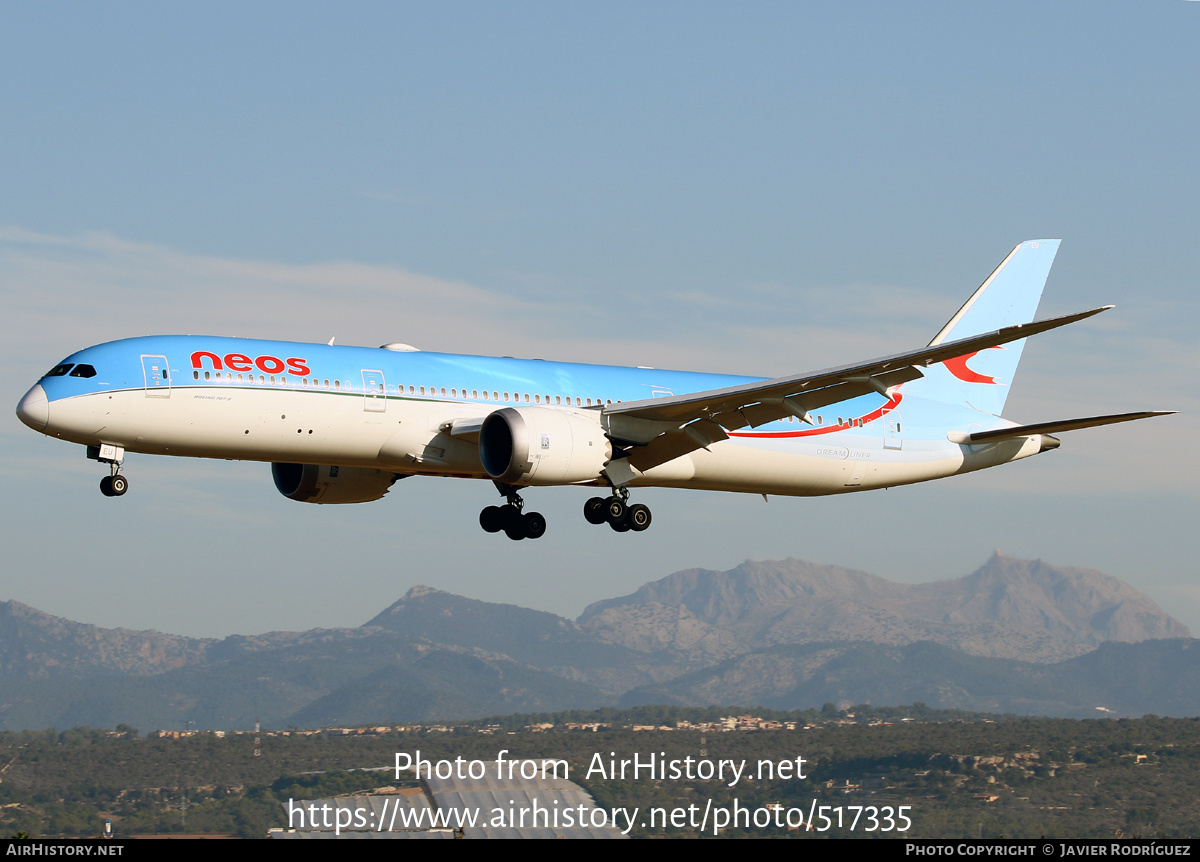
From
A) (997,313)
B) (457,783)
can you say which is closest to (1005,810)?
(457,783)

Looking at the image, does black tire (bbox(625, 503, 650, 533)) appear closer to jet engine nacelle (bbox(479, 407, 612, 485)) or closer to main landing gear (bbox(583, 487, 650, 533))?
main landing gear (bbox(583, 487, 650, 533))

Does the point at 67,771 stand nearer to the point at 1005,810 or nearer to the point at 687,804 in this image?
the point at 687,804

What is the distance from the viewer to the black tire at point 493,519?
47.7 metres

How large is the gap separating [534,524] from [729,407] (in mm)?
8318

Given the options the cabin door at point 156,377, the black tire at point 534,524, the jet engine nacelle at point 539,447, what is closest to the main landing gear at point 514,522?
the black tire at point 534,524

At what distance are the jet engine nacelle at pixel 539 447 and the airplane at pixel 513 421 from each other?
0.05 metres

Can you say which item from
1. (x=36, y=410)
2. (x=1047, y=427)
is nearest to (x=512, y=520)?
(x=36, y=410)

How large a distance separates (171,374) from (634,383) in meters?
14.6

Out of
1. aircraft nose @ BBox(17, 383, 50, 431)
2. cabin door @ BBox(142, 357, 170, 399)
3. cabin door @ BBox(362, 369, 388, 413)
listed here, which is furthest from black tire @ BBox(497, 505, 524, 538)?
aircraft nose @ BBox(17, 383, 50, 431)

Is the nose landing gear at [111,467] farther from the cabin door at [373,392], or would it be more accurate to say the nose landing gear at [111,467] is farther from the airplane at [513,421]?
the cabin door at [373,392]

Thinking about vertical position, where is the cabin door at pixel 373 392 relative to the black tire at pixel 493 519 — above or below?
above

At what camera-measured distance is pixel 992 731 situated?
181375 millimetres
